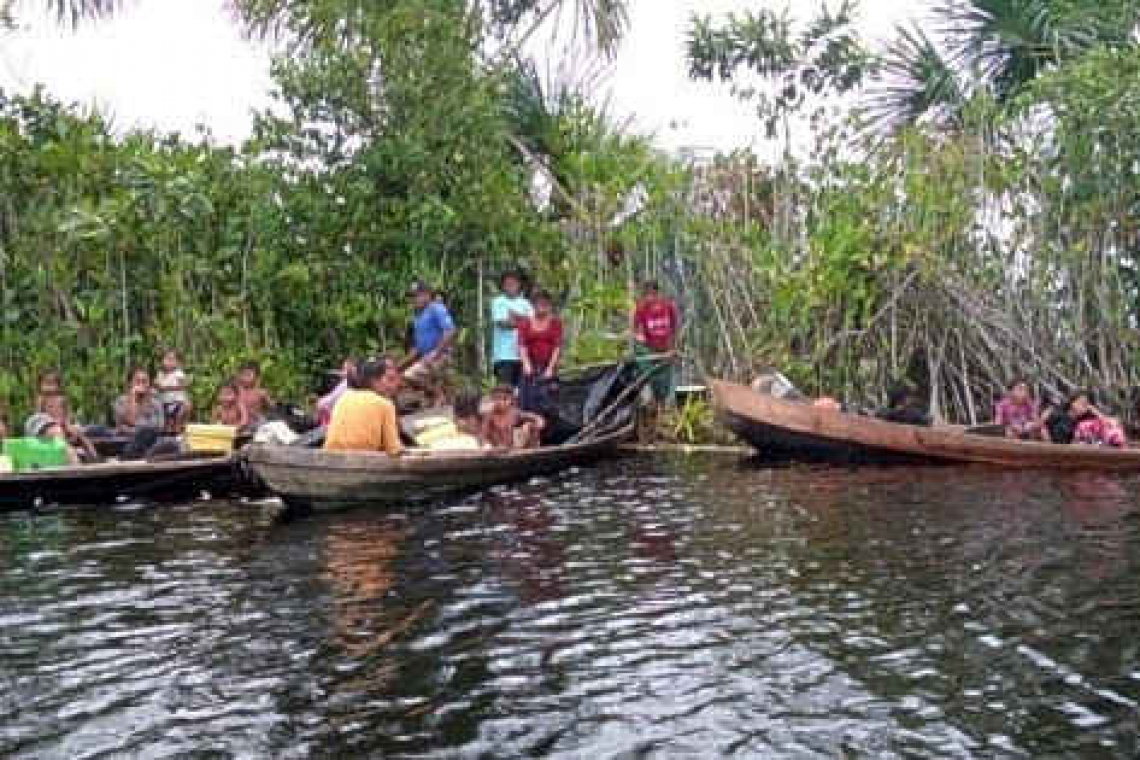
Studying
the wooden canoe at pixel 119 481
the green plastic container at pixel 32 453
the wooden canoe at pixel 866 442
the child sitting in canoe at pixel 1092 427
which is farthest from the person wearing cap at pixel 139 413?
the child sitting in canoe at pixel 1092 427

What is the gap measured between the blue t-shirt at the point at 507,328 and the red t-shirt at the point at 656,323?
1137 mm

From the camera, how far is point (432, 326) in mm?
15883

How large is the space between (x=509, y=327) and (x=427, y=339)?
2.69 feet

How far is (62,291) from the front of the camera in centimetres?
1612

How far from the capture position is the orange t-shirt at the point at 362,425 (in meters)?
11.4

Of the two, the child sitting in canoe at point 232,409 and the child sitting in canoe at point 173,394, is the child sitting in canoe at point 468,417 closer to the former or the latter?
the child sitting in canoe at point 232,409

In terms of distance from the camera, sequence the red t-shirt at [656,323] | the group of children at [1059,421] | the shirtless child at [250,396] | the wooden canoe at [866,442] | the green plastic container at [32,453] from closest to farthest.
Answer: the green plastic container at [32,453], the wooden canoe at [866,442], the shirtless child at [250,396], the group of children at [1059,421], the red t-shirt at [656,323]

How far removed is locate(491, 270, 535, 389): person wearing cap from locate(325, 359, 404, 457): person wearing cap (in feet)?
14.1

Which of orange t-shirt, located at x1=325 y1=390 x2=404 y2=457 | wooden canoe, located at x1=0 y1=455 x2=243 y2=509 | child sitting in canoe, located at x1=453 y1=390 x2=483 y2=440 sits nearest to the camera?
orange t-shirt, located at x1=325 y1=390 x2=404 y2=457

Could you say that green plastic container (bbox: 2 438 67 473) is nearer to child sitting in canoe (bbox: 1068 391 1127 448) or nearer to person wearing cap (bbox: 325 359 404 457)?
person wearing cap (bbox: 325 359 404 457)

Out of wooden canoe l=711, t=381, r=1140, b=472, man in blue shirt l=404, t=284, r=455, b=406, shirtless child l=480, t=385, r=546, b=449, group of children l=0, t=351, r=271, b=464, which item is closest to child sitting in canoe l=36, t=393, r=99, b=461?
group of children l=0, t=351, r=271, b=464

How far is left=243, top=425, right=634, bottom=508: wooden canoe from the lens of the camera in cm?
1109

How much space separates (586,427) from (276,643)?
792 cm

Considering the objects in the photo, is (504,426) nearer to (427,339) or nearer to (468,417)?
(468,417)
